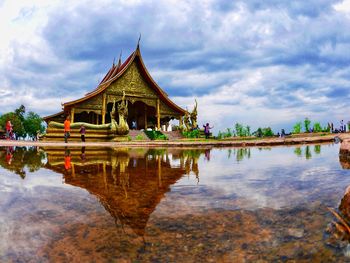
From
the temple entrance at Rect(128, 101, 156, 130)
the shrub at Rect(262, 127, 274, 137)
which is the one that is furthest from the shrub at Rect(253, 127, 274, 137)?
the temple entrance at Rect(128, 101, 156, 130)

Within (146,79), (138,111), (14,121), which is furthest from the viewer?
(14,121)

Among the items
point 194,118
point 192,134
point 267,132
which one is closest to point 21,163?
point 192,134

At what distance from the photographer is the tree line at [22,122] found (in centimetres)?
4672

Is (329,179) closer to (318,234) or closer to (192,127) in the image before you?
(318,234)

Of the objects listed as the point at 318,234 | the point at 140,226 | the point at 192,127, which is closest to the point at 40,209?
the point at 140,226

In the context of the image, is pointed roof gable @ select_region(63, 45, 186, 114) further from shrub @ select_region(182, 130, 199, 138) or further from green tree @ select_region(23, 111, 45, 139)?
green tree @ select_region(23, 111, 45, 139)

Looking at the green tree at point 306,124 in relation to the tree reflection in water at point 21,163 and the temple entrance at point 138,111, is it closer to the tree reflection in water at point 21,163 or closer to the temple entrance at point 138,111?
the temple entrance at point 138,111

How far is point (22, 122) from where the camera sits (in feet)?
171

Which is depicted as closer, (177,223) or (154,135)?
(177,223)

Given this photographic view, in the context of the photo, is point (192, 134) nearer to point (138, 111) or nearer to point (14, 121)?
point (138, 111)

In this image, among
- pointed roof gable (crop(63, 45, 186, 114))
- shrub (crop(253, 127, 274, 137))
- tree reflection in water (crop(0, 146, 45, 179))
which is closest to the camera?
tree reflection in water (crop(0, 146, 45, 179))

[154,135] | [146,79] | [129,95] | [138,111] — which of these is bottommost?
[154,135]

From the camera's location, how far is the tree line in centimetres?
4672

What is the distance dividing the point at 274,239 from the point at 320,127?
26.0 metres
